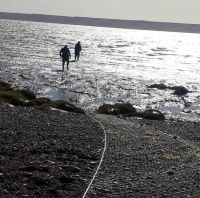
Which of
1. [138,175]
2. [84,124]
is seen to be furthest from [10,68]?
[138,175]

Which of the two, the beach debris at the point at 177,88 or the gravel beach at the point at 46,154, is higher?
the gravel beach at the point at 46,154

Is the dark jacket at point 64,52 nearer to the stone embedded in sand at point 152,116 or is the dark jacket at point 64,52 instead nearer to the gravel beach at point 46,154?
the stone embedded in sand at point 152,116

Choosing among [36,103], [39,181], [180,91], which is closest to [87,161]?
[39,181]

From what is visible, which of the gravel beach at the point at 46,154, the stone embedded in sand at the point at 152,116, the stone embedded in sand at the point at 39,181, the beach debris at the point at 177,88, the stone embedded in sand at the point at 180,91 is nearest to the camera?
the gravel beach at the point at 46,154

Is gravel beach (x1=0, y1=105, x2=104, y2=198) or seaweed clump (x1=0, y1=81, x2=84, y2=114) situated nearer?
gravel beach (x1=0, y1=105, x2=104, y2=198)

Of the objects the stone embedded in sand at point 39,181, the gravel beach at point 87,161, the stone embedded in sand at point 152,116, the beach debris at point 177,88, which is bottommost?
the beach debris at point 177,88

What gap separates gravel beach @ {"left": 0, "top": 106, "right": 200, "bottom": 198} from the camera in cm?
1074

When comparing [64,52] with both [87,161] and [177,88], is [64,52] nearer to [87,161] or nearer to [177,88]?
[177,88]

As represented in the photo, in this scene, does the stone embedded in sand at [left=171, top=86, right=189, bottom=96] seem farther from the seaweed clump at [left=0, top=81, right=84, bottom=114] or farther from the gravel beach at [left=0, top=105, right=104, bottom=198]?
the gravel beach at [left=0, top=105, right=104, bottom=198]

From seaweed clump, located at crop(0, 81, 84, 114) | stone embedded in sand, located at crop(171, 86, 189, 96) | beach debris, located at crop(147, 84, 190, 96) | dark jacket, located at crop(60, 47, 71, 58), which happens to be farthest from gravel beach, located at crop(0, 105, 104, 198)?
dark jacket, located at crop(60, 47, 71, 58)

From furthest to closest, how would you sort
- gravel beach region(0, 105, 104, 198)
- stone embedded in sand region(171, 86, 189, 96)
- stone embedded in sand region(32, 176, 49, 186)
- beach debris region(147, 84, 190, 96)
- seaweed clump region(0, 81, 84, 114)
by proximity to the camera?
beach debris region(147, 84, 190, 96), stone embedded in sand region(171, 86, 189, 96), seaweed clump region(0, 81, 84, 114), stone embedded in sand region(32, 176, 49, 186), gravel beach region(0, 105, 104, 198)

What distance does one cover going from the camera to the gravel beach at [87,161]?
10742mm

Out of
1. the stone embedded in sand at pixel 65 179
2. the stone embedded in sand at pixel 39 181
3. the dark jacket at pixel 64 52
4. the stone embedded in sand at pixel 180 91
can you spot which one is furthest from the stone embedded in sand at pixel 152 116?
the stone embedded in sand at pixel 39 181

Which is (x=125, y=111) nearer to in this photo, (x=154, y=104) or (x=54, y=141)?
(x=154, y=104)
